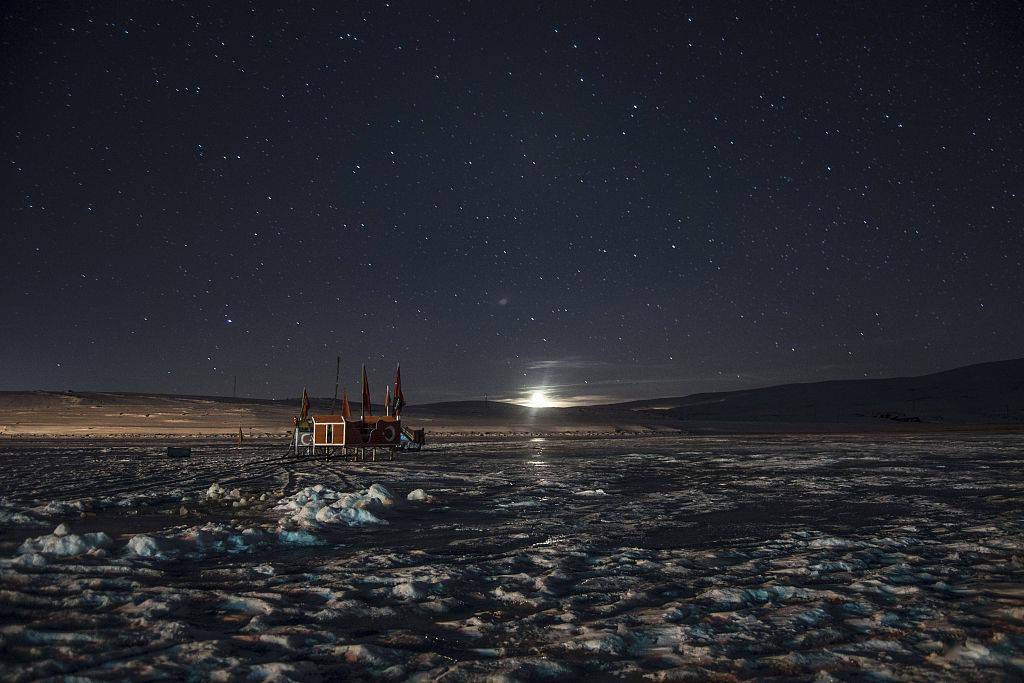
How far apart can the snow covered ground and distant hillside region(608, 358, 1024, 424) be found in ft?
247

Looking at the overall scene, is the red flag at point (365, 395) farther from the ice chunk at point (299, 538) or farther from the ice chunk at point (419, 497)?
the ice chunk at point (299, 538)

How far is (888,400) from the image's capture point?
10931 cm

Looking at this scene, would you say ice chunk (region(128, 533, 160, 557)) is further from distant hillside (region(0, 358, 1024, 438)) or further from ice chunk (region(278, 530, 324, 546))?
distant hillside (region(0, 358, 1024, 438))

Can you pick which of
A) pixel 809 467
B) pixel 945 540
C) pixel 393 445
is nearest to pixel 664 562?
pixel 945 540

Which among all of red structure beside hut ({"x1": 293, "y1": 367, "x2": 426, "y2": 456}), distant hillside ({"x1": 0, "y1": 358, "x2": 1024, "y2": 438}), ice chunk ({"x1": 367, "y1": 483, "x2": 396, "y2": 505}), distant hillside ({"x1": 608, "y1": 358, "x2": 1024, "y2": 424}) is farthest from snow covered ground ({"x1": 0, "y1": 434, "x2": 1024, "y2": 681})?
distant hillside ({"x1": 608, "y1": 358, "x2": 1024, "y2": 424})

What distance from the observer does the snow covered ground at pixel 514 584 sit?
4.47 metres

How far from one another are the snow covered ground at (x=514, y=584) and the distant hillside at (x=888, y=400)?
247 ft

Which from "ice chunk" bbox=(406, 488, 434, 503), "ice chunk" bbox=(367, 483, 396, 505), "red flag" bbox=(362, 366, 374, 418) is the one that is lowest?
"ice chunk" bbox=(406, 488, 434, 503)

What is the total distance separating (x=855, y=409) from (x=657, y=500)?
332 ft

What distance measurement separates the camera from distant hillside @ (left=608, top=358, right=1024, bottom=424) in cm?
8506

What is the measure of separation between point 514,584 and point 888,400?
395ft

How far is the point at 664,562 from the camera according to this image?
7.38 meters

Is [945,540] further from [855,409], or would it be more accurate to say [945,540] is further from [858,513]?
[855,409]

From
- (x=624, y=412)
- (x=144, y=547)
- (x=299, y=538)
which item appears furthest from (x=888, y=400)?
(x=144, y=547)
